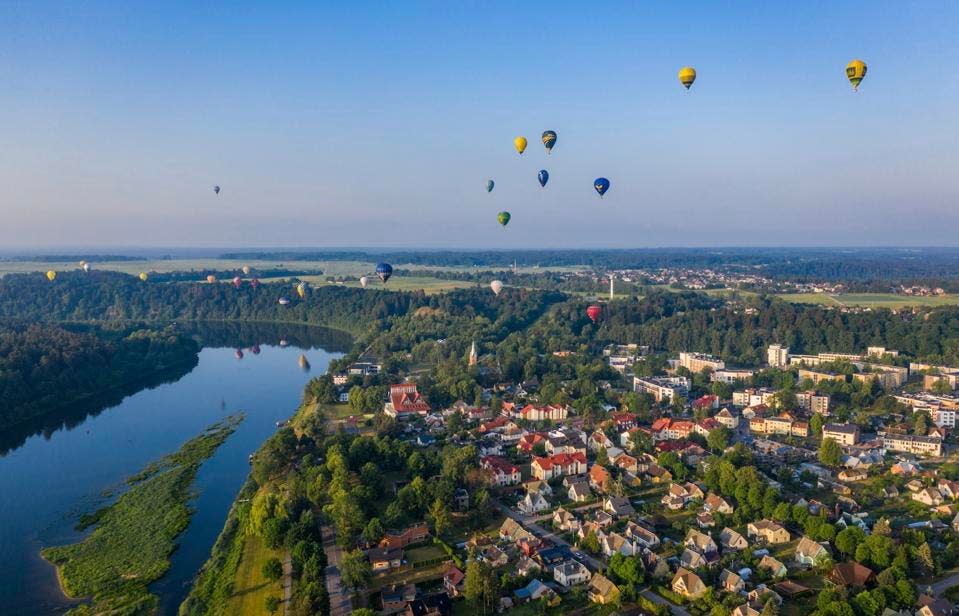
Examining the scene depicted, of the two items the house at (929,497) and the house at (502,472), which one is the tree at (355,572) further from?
the house at (929,497)

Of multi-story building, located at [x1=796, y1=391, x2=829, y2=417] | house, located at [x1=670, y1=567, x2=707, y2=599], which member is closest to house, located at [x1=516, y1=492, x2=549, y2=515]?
house, located at [x1=670, y1=567, x2=707, y2=599]

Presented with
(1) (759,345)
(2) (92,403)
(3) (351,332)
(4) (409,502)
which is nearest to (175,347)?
(2) (92,403)

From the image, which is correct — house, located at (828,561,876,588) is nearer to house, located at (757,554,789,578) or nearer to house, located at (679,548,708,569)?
house, located at (757,554,789,578)

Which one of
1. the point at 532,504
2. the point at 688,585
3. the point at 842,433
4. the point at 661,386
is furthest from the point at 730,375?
the point at 688,585

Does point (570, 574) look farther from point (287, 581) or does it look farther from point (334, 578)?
point (287, 581)

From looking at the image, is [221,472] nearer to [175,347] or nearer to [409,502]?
[409,502]

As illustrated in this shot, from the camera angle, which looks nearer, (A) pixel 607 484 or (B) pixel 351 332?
(A) pixel 607 484
